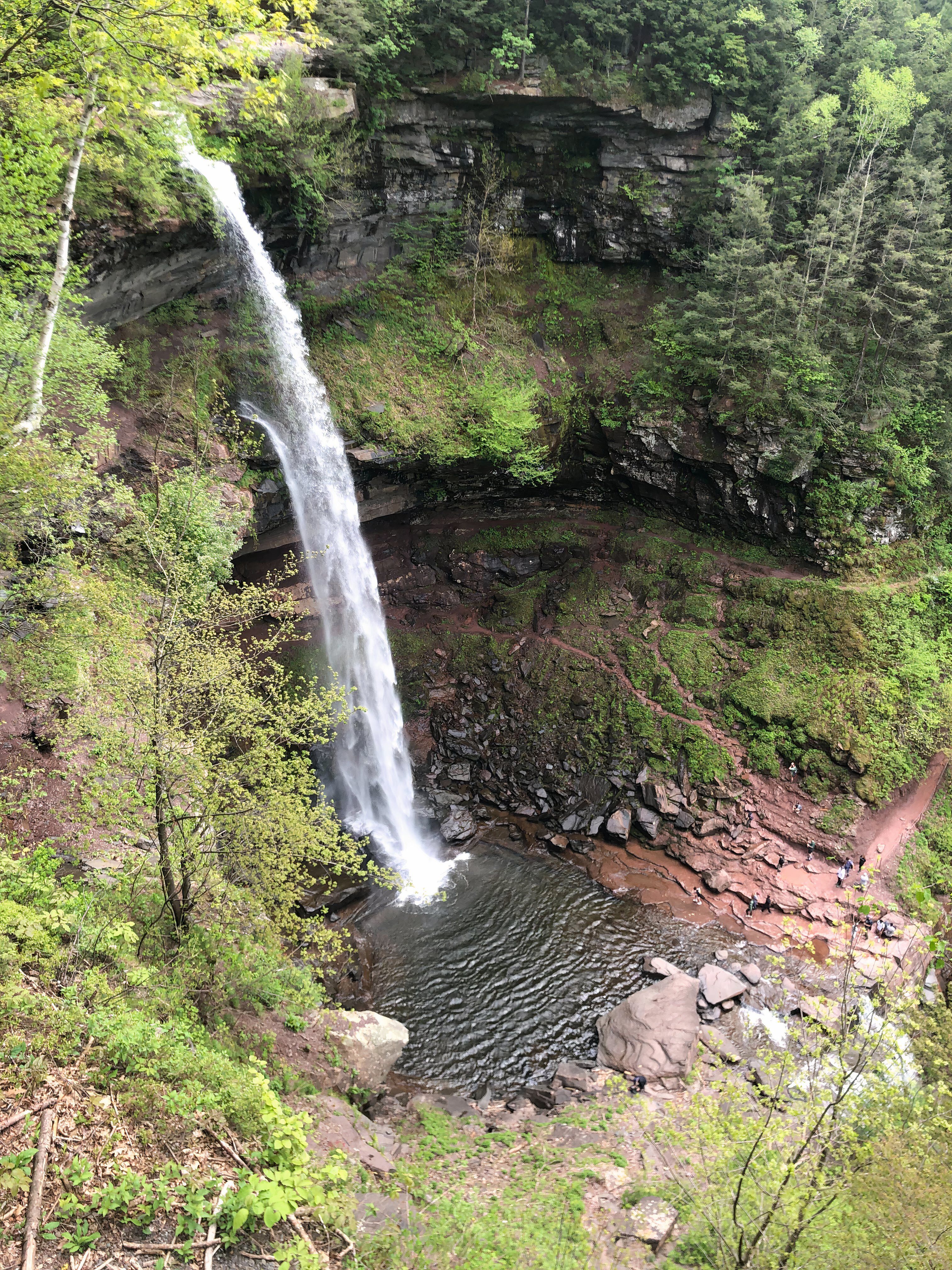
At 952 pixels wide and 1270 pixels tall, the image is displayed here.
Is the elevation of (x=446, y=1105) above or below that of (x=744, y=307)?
below

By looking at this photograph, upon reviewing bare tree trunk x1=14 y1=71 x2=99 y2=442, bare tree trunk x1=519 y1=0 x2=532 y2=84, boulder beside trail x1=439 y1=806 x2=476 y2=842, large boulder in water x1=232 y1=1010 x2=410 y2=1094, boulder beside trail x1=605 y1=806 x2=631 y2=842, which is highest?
bare tree trunk x1=519 y1=0 x2=532 y2=84

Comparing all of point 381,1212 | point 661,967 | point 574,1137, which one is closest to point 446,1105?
point 574,1137

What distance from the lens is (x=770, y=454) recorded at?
852 inches

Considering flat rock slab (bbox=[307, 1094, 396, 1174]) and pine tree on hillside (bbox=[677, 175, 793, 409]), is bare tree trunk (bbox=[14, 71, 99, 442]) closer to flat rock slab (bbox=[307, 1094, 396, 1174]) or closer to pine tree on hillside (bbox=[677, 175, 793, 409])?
flat rock slab (bbox=[307, 1094, 396, 1174])

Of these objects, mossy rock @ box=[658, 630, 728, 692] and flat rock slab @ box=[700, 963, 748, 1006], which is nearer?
flat rock slab @ box=[700, 963, 748, 1006]

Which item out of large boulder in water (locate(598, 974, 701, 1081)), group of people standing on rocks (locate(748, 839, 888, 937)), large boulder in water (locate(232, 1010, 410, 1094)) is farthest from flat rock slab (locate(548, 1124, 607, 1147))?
group of people standing on rocks (locate(748, 839, 888, 937))

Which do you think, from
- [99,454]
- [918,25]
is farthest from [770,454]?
[99,454]

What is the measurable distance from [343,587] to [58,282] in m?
13.0

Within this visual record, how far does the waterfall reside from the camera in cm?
1897

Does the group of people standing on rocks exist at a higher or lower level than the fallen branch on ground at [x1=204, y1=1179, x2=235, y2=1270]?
lower

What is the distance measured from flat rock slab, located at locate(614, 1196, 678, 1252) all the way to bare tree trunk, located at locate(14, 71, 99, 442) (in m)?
12.8

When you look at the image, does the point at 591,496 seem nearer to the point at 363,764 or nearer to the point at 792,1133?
the point at 363,764

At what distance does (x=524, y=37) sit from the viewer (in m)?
21.5

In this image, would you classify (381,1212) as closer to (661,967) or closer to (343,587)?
(661,967)
